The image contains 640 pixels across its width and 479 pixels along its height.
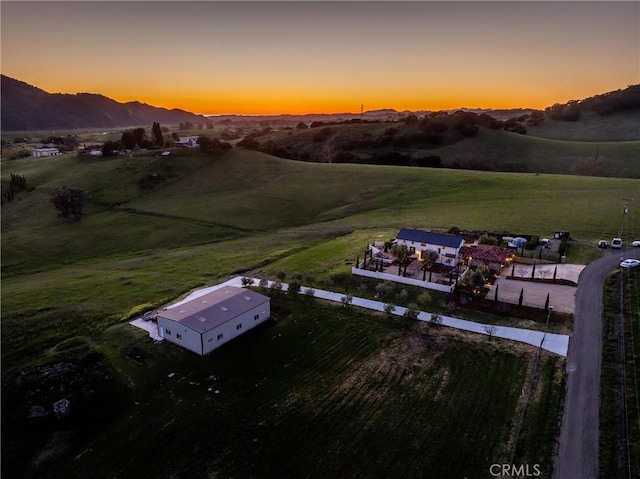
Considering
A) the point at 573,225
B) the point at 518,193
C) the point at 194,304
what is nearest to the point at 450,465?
the point at 194,304

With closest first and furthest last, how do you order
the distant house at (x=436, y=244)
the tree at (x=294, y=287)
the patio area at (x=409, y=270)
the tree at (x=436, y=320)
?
the tree at (x=436, y=320), the tree at (x=294, y=287), the patio area at (x=409, y=270), the distant house at (x=436, y=244)

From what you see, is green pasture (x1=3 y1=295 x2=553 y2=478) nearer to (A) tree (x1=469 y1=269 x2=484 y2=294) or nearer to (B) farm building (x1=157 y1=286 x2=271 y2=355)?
(B) farm building (x1=157 y1=286 x2=271 y2=355)

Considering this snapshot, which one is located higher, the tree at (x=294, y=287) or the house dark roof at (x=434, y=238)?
the house dark roof at (x=434, y=238)

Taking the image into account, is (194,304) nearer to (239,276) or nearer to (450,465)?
(239,276)

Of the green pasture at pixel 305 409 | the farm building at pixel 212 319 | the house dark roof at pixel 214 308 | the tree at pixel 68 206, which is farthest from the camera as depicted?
the tree at pixel 68 206

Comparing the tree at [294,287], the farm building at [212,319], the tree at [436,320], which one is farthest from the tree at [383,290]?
the farm building at [212,319]

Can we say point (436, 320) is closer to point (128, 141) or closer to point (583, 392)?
point (583, 392)

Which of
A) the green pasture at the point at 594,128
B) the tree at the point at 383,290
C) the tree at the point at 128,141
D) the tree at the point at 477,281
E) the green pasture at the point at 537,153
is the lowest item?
the tree at the point at 383,290

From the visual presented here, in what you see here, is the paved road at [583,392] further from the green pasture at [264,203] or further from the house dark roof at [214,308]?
the house dark roof at [214,308]

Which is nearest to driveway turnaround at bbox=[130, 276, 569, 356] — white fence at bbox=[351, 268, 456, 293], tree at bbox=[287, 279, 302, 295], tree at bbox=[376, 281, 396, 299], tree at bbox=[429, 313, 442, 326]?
tree at bbox=[429, 313, 442, 326]
